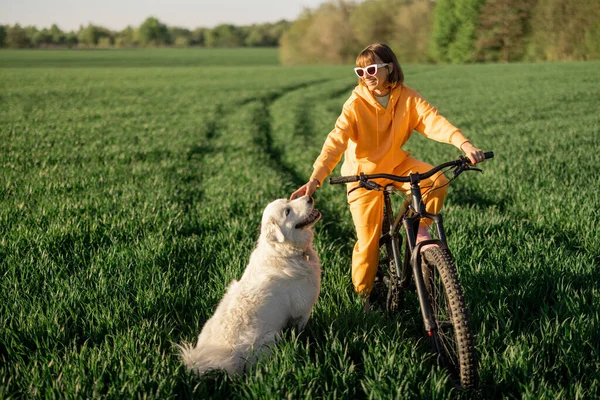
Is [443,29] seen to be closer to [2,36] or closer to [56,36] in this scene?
[2,36]

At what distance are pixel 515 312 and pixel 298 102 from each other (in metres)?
21.6

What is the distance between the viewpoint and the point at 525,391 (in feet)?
8.48

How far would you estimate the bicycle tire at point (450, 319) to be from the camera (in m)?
2.54

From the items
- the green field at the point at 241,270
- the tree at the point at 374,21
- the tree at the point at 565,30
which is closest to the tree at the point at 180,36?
the tree at the point at 374,21

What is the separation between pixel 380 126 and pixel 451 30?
75.8m

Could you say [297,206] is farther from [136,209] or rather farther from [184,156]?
[184,156]

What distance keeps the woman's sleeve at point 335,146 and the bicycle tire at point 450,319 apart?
0.90 metres

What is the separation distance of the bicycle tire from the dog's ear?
3.14 ft

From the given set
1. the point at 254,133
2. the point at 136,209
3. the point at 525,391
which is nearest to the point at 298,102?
the point at 254,133

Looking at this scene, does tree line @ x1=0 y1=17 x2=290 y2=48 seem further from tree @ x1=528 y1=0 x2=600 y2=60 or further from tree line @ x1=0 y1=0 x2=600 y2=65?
tree @ x1=528 y1=0 x2=600 y2=60

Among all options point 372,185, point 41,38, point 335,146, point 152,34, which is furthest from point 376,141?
point 152,34

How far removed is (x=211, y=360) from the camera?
2.73 m

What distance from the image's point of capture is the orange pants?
353cm

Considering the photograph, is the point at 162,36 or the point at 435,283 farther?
the point at 162,36
